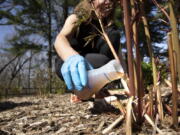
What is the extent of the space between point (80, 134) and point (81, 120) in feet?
0.64

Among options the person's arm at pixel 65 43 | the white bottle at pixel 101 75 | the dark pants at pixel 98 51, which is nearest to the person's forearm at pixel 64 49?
the person's arm at pixel 65 43

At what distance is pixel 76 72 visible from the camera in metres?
0.90

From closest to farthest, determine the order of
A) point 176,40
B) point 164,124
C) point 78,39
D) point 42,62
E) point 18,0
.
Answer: point 176,40, point 164,124, point 78,39, point 18,0, point 42,62

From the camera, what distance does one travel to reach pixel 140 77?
2.37ft

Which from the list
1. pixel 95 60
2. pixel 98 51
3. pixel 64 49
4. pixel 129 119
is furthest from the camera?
pixel 98 51

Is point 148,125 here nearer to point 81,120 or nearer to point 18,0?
point 81,120

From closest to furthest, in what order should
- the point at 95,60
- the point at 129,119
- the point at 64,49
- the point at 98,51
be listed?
the point at 129,119
the point at 64,49
the point at 95,60
the point at 98,51

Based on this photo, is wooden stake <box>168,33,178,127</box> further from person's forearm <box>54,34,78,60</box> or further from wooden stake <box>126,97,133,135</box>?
person's forearm <box>54,34,78,60</box>

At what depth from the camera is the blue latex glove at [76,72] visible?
89cm

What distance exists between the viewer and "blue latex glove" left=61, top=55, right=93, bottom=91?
0.89 m

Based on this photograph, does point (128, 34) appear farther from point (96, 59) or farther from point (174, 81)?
point (96, 59)

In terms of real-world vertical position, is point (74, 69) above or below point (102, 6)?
below

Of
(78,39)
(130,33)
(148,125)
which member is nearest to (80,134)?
(148,125)

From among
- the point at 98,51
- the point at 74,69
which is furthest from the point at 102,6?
the point at 98,51
